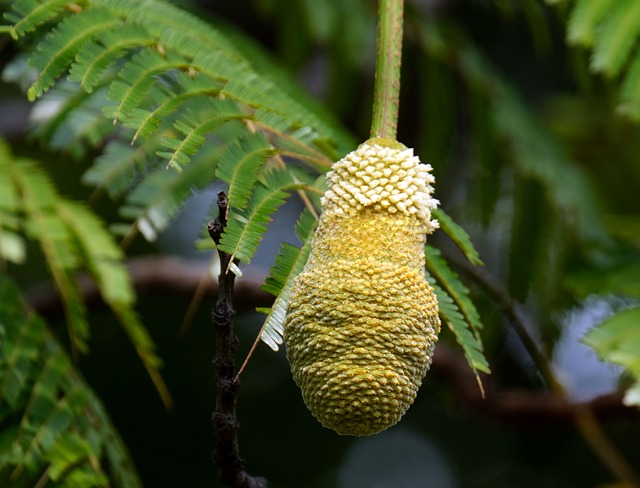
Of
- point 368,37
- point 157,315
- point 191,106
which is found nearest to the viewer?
point 191,106

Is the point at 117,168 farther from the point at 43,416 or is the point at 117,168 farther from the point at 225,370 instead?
the point at 225,370

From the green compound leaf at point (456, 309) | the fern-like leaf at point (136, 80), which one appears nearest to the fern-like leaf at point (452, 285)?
the green compound leaf at point (456, 309)

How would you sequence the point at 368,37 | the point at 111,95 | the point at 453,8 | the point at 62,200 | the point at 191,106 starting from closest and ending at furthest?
the point at 111,95, the point at 191,106, the point at 62,200, the point at 368,37, the point at 453,8

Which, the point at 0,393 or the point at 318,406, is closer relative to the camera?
the point at 318,406

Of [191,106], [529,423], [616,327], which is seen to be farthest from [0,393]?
[529,423]

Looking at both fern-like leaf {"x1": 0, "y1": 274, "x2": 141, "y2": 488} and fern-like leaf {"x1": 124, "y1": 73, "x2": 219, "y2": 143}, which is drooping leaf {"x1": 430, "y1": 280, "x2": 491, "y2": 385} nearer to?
fern-like leaf {"x1": 124, "y1": 73, "x2": 219, "y2": 143}

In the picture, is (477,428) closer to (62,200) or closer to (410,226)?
(62,200)

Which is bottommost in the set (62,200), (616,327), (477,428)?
(477,428)
